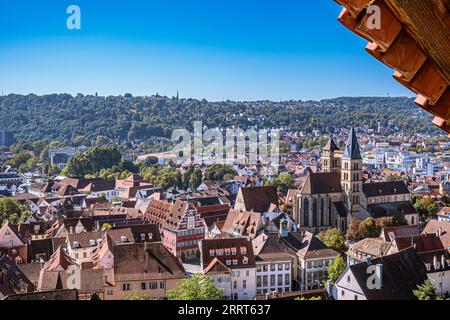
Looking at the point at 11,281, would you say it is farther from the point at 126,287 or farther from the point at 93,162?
the point at 93,162

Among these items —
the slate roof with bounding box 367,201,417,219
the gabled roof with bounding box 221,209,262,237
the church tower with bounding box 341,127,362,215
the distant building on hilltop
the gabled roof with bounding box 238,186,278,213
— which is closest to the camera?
the gabled roof with bounding box 221,209,262,237

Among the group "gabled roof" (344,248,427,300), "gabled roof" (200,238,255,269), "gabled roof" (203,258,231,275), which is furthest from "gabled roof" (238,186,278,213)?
"gabled roof" (344,248,427,300)

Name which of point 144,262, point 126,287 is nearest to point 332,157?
point 144,262

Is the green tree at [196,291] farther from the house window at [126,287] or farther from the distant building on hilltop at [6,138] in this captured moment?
the distant building on hilltop at [6,138]

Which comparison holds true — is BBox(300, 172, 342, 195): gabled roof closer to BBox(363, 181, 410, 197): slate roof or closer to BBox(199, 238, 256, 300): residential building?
BBox(363, 181, 410, 197): slate roof

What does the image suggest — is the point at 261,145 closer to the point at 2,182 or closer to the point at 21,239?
the point at 2,182
